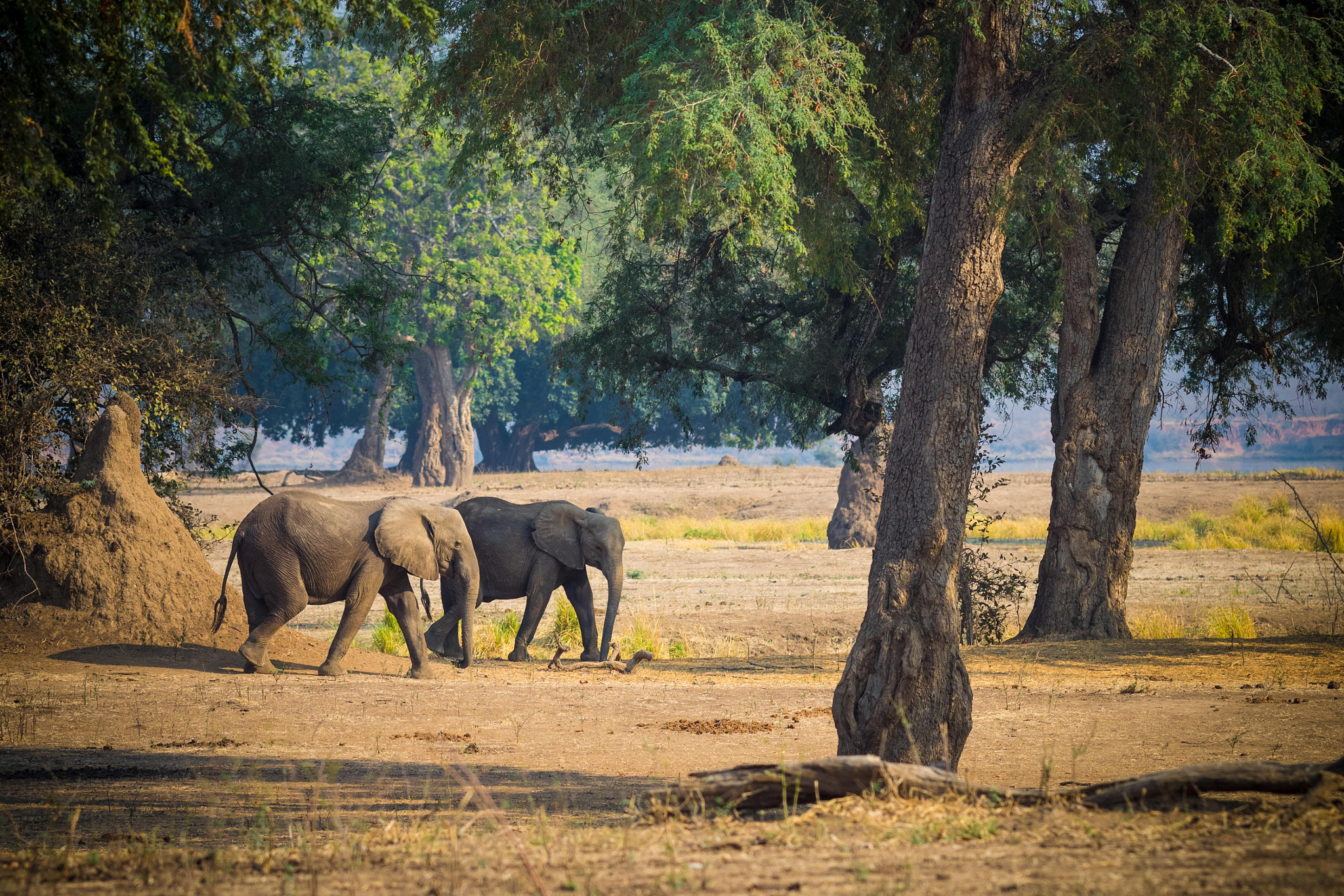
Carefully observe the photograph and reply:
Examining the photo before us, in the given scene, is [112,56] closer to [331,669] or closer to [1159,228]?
[331,669]

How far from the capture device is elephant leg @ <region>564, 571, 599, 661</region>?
51.8ft

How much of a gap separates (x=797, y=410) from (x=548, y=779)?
1284 centimetres

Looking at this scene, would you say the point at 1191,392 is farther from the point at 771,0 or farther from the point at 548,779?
the point at 548,779

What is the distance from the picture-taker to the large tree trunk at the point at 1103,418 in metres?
15.2

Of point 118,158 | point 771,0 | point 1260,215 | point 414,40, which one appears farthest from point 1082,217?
point 118,158

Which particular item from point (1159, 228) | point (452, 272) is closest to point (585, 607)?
point (1159, 228)

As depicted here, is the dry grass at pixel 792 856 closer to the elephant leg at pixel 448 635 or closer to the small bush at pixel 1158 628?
the elephant leg at pixel 448 635

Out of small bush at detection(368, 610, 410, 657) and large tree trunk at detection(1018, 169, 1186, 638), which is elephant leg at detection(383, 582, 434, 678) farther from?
large tree trunk at detection(1018, 169, 1186, 638)

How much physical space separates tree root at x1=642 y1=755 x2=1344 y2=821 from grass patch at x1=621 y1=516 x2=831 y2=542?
25.7 metres

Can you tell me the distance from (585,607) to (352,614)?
3906 millimetres

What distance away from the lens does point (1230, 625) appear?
1723cm

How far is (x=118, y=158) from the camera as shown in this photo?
24.4ft

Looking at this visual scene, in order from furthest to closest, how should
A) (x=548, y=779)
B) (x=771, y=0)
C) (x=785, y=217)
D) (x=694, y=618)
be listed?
1. (x=694, y=618)
2. (x=771, y=0)
3. (x=785, y=217)
4. (x=548, y=779)

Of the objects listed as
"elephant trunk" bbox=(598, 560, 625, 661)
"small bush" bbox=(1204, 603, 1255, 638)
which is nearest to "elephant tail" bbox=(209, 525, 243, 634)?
"elephant trunk" bbox=(598, 560, 625, 661)
